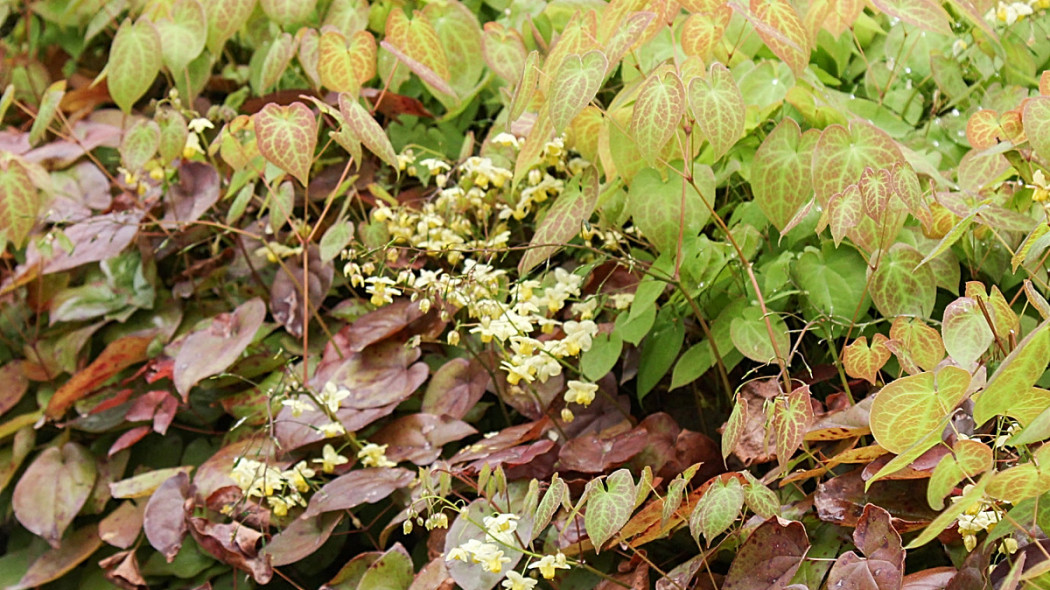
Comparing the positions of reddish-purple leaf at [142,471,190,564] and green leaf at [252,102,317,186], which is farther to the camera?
reddish-purple leaf at [142,471,190,564]

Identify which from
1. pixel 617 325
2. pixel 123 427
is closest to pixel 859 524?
pixel 617 325

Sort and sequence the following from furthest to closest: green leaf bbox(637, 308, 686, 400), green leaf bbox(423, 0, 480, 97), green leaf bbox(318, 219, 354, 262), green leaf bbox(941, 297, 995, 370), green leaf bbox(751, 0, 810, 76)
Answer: green leaf bbox(423, 0, 480, 97)
green leaf bbox(318, 219, 354, 262)
green leaf bbox(637, 308, 686, 400)
green leaf bbox(751, 0, 810, 76)
green leaf bbox(941, 297, 995, 370)

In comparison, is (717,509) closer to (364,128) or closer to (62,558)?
(364,128)

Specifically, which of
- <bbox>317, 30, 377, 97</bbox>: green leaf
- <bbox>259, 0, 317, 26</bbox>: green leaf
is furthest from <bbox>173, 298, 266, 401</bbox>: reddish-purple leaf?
<bbox>259, 0, 317, 26</bbox>: green leaf

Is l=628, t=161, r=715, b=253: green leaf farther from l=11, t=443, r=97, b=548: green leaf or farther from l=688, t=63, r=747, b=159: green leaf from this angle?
l=11, t=443, r=97, b=548: green leaf

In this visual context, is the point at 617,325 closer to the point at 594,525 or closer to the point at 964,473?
the point at 594,525

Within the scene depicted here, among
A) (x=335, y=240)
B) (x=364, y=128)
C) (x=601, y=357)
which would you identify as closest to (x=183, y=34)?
(x=335, y=240)

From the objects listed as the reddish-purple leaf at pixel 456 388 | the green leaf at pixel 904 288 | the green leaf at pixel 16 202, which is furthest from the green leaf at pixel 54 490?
the green leaf at pixel 904 288
